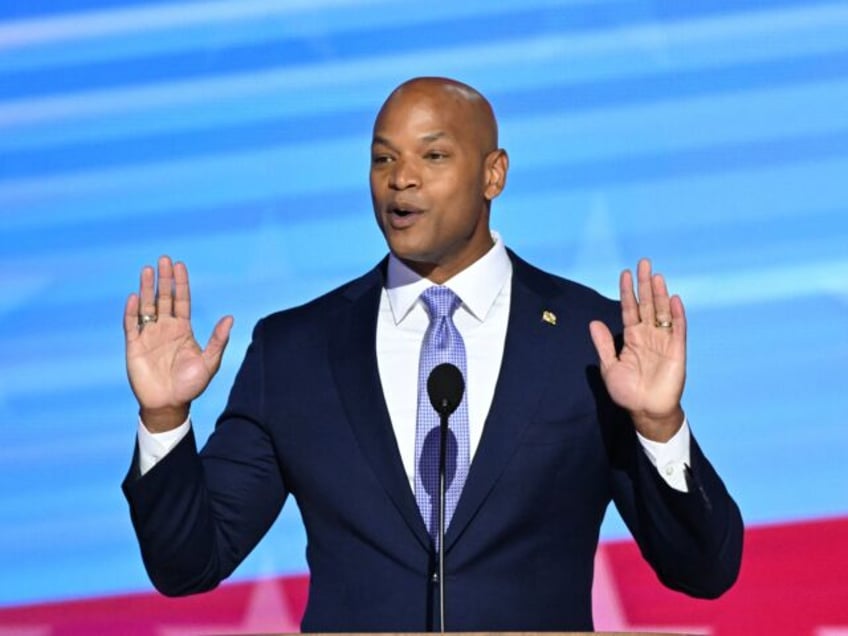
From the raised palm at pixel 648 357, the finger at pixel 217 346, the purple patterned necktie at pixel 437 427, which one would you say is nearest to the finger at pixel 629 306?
the raised palm at pixel 648 357

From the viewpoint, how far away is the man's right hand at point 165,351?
281 centimetres

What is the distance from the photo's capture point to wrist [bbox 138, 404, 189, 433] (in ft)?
9.23

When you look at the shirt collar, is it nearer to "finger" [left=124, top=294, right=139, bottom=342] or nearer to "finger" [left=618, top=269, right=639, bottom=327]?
"finger" [left=618, top=269, right=639, bottom=327]

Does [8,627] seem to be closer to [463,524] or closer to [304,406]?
[304,406]

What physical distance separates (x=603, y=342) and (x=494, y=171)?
515mm

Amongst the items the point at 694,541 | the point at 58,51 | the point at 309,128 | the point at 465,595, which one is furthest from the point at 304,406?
the point at 58,51

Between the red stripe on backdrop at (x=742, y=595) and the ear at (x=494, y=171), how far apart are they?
1298 mm

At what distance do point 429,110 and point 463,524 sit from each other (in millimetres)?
719

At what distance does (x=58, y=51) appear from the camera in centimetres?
463

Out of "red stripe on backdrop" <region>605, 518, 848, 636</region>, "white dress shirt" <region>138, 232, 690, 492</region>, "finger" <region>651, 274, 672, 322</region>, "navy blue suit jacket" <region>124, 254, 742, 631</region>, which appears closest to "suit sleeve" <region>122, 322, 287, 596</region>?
"navy blue suit jacket" <region>124, 254, 742, 631</region>

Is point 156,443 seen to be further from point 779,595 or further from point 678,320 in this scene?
point 779,595

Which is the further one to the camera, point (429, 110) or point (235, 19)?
point (235, 19)

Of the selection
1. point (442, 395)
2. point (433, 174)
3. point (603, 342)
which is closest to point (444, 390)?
point (442, 395)

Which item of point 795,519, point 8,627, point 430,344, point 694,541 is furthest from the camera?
point 8,627
